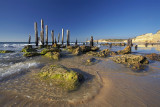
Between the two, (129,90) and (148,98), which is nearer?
(148,98)

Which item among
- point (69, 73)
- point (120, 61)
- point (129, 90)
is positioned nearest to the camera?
point (129, 90)

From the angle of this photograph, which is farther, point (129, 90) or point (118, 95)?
point (129, 90)

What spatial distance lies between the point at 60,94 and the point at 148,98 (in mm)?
2116

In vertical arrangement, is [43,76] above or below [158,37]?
below

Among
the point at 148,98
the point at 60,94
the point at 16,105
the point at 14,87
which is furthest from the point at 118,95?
the point at 14,87

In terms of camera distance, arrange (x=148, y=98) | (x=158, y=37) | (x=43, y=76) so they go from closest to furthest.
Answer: (x=148, y=98) < (x=43, y=76) < (x=158, y=37)

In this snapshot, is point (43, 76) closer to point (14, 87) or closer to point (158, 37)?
point (14, 87)

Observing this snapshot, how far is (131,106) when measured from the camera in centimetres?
153

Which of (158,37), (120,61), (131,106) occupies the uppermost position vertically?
(158,37)

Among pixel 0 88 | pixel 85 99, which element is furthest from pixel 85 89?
pixel 0 88

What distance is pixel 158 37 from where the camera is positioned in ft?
156

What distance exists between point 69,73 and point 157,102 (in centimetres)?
229

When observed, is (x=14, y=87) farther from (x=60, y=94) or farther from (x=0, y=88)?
(x=60, y=94)

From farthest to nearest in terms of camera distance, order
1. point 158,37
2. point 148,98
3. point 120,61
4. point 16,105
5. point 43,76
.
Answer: point 158,37 → point 120,61 → point 43,76 → point 148,98 → point 16,105
